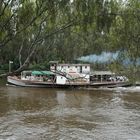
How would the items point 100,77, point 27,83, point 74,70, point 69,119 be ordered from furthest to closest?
point 100,77, point 74,70, point 27,83, point 69,119

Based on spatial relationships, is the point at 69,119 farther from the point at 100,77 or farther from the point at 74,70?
the point at 100,77

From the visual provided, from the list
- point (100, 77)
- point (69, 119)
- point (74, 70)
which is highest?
point (74, 70)

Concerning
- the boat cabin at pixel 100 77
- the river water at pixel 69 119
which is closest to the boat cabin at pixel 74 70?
the boat cabin at pixel 100 77

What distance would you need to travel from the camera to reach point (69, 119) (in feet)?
73.7

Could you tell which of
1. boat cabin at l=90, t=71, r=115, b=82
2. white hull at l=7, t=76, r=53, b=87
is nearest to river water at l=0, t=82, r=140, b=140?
white hull at l=7, t=76, r=53, b=87

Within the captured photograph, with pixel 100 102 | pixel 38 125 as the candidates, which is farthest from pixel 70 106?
pixel 38 125

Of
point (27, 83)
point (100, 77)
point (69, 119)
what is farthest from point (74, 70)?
point (69, 119)

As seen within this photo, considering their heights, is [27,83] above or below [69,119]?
above

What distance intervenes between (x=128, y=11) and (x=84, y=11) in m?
1.64

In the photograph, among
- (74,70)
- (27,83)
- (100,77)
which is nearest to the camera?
(27,83)

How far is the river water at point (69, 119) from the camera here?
1856 centimetres

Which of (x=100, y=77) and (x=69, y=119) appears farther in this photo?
(x=100, y=77)

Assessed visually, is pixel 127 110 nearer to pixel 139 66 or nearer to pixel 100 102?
pixel 100 102

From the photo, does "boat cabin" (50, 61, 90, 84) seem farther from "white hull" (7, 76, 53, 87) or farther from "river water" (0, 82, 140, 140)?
"river water" (0, 82, 140, 140)
